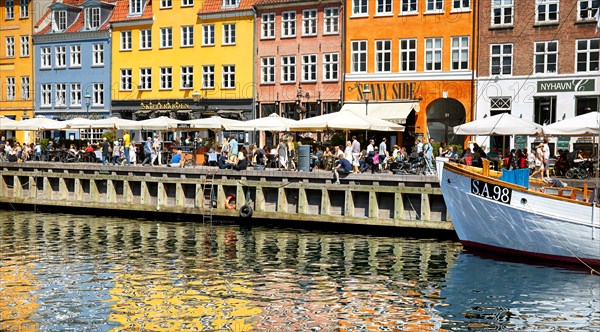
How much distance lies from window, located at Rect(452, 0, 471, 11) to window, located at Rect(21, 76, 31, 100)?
31.4 metres

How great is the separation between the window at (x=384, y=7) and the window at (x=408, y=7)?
67 centimetres

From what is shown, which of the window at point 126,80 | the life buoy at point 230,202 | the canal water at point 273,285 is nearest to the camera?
the canal water at point 273,285

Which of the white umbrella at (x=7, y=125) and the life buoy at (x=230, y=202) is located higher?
the white umbrella at (x=7, y=125)

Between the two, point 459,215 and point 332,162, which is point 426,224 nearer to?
point 459,215

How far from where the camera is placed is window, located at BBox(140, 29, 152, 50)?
53.4m

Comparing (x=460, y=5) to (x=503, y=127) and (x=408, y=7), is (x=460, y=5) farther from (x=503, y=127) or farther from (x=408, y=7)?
(x=503, y=127)

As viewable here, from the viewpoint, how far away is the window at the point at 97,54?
5556 centimetres

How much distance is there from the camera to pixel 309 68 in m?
47.4

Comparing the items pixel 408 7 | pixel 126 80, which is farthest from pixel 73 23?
pixel 408 7

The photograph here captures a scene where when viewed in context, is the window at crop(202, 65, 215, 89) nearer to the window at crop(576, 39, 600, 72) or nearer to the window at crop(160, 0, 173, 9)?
the window at crop(160, 0, 173, 9)

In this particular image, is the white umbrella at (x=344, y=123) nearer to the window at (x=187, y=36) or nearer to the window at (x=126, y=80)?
the window at (x=187, y=36)

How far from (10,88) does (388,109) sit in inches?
1187

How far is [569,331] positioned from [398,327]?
10.4ft

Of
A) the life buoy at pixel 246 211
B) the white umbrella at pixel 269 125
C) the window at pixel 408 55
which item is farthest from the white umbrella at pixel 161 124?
the window at pixel 408 55
